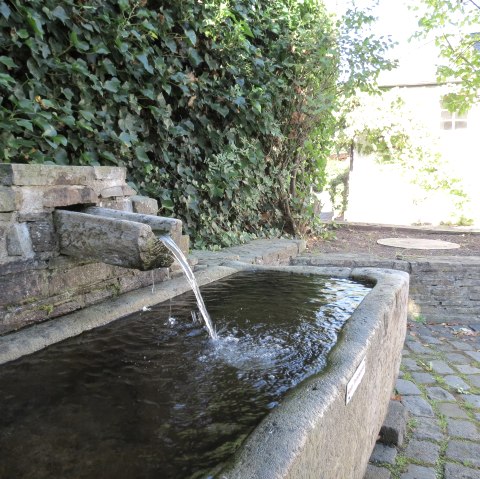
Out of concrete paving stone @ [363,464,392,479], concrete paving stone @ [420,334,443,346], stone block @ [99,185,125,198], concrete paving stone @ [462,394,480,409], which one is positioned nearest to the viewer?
concrete paving stone @ [363,464,392,479]

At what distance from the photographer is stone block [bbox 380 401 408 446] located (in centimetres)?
220

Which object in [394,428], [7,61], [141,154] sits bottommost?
[394,428]

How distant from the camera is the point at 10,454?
994 mm

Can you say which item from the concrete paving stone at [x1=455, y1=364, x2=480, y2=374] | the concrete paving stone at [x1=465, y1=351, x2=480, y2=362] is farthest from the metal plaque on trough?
the concrete paving stone at [x1=465, y1=351, x2=480, y2=362]

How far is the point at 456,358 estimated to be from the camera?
347 centimetres

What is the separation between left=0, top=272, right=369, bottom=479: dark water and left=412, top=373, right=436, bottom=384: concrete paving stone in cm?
131

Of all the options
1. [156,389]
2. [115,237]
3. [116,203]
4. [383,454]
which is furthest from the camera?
[116,203]

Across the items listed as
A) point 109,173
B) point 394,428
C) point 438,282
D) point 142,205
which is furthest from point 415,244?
point 109,173

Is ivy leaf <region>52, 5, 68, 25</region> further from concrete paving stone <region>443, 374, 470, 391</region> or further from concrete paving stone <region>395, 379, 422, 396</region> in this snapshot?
concrete paving stone <region>443, 374, 470, 391</region>

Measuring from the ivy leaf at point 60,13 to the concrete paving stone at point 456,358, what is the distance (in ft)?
12.1

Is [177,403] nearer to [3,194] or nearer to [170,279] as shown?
[3,194]

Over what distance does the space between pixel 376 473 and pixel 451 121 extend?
35.9 ft

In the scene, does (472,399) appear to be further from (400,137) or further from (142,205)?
(400,137)

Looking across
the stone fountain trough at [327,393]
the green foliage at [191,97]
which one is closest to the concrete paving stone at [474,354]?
the stone fountain trough at [327,393]
